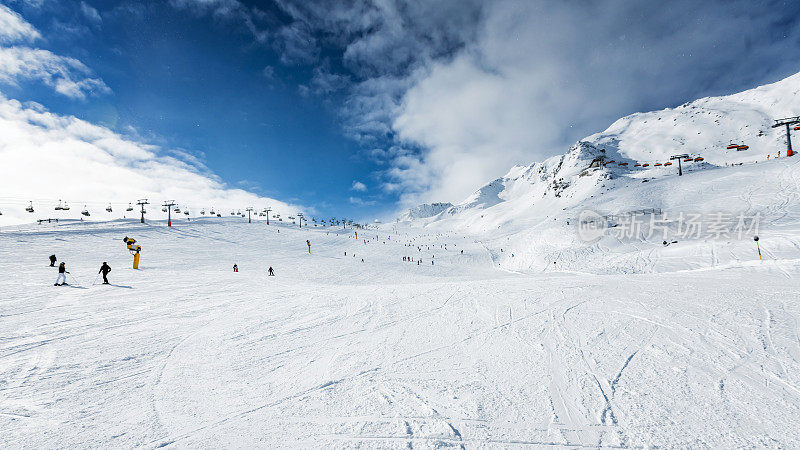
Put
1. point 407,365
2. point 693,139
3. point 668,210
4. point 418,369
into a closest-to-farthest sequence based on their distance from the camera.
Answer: point 418,369 → point 407,365 → point 668,210 → point 693,139

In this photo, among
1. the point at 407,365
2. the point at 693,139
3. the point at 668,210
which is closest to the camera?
the point at 407,365

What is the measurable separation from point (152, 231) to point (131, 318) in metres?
54.5

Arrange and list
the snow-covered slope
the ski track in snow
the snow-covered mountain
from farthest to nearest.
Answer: the snow-covered mountain → the snow-covered slope → the ski track in snow

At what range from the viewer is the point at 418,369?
5359mm

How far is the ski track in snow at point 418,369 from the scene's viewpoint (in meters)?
3.68

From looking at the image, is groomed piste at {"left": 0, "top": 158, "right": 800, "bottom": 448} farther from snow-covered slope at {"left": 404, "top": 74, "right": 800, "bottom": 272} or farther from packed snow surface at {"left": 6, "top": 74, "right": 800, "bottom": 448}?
Answer: snow-covered slope at {"left": 404, "top": 74, "right": 800, "bottom": 272}

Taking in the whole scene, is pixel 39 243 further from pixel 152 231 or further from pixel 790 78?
pixel 790 78

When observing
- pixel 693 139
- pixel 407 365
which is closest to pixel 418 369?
pixel 407 365

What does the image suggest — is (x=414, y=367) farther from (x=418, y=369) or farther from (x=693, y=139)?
(x=693, y=139)

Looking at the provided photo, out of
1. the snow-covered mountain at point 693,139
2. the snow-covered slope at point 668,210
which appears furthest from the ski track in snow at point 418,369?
the snow-covered mountain at point 693,139

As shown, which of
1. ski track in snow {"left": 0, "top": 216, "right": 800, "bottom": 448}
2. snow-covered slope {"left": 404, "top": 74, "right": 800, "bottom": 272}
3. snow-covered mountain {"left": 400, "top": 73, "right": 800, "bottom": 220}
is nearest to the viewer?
ski track in snow {"left": 0, "top": 216, "right": 800, "bottom": 448}

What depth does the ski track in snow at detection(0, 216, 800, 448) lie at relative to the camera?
3.68m

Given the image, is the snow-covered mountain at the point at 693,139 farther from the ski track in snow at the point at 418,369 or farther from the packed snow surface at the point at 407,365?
the ski track in snow at the point at 418,369

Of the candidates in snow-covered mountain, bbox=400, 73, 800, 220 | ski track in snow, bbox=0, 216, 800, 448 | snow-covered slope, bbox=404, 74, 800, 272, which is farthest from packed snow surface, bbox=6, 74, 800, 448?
snow-covered mountain, bbox=400, 73, 800, 220
